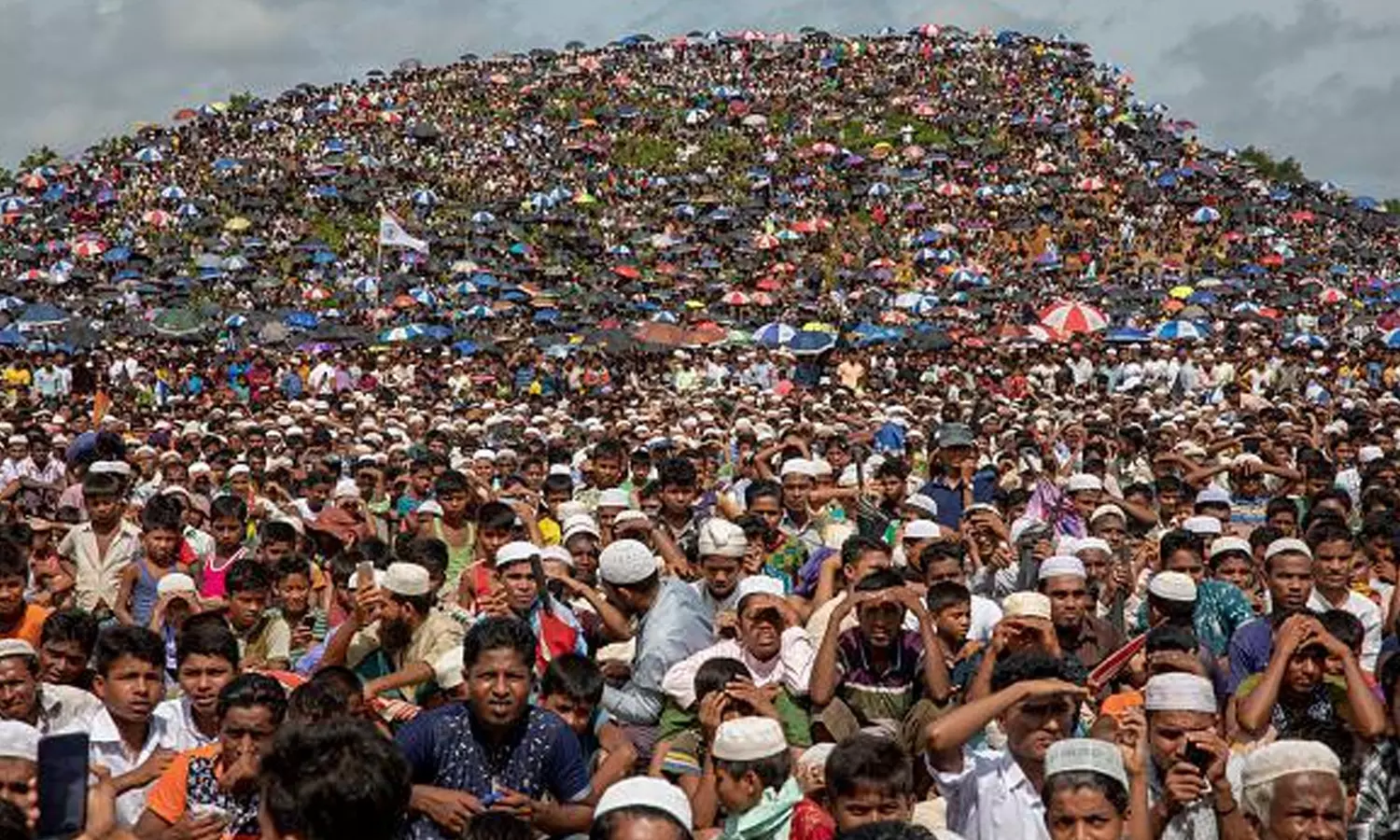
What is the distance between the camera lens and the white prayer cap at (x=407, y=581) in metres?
5.83

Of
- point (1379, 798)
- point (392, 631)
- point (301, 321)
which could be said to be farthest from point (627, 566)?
point (301, 321)

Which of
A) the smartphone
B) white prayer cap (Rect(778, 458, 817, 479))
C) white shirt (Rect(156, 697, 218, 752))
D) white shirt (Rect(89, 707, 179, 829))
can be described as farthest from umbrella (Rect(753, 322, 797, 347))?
the smartphone

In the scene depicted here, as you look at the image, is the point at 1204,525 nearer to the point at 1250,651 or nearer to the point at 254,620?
the point at 1250,651

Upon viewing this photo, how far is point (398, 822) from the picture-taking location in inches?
132

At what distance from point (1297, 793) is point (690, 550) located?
4.68 metres

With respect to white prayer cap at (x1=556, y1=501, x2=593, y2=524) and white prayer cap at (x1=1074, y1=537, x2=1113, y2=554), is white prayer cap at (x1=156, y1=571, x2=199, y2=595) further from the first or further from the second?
white prayer cap at (x1=1074, y1=537, x2=1113, y2=554)

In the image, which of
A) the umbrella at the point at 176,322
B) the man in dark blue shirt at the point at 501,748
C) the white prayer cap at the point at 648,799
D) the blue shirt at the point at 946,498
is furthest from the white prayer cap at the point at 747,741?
the umbrella at the point at 176,322

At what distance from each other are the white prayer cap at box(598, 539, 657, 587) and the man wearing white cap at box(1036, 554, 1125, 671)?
1594mm

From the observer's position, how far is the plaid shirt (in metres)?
4.25

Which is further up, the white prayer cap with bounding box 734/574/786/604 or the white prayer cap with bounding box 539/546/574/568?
the white prayer cap with bounding box 539/546/574/568

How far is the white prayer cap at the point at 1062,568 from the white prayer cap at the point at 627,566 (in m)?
1.59

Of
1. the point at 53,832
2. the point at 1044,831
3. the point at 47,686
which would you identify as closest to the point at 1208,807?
the point at 1044,831

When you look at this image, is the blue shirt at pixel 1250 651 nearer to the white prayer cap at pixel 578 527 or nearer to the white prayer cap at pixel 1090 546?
the white prayer cap at pixel 1090 546

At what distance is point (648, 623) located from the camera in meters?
6.02
